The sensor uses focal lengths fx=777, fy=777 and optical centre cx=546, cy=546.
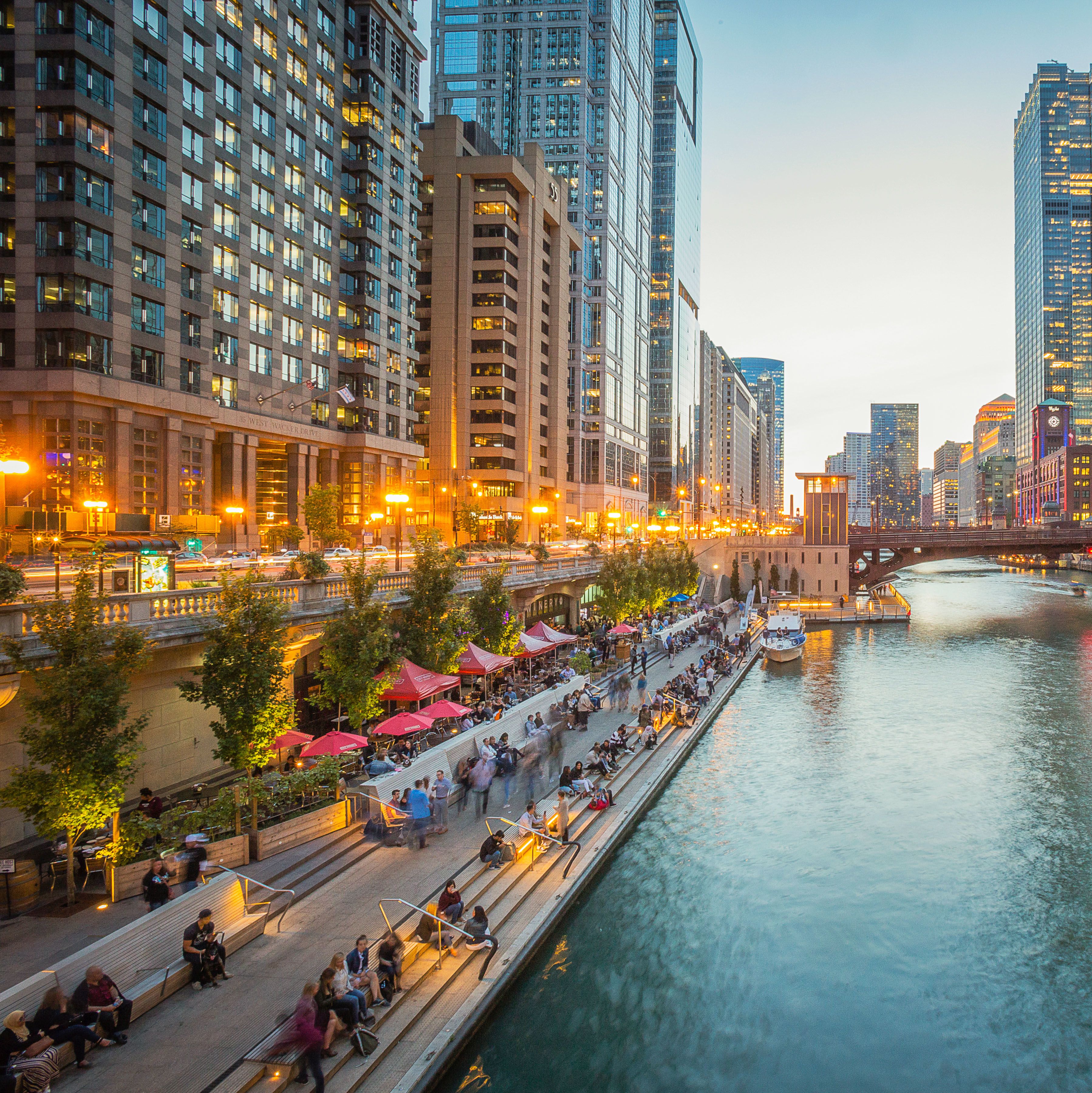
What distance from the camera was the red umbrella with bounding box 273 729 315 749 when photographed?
2089cm

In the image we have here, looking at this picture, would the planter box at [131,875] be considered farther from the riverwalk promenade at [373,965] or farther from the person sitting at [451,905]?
the person sitting at [451,905]

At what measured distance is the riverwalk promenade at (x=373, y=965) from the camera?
10922 mm

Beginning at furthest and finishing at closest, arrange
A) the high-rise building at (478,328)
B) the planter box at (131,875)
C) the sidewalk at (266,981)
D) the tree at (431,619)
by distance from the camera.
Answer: the high-rise building at (478,328) < the tree at (431,619) < the planter box at (131,875) < the sidewalk at (266,981)

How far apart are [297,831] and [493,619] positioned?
1749cm

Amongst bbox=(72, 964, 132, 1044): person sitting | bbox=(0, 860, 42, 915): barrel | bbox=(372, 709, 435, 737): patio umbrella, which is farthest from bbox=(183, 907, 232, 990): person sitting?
bbox=(372, 709, 435, 737): patio umbrella

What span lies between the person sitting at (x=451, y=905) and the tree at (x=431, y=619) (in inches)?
557

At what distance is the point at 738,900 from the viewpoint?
20156mm

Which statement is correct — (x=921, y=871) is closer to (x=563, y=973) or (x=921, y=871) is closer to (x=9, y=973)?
(x=563, y=973)

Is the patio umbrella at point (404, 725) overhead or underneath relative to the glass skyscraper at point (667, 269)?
underneath

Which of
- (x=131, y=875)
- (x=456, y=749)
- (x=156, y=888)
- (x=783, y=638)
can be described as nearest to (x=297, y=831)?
(x=131, y=875)

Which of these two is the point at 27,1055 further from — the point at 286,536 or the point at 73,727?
the point at 286,536

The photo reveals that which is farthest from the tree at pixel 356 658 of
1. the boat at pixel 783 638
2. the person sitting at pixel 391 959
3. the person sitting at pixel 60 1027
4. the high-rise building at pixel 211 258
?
the boat at pixel 783 638

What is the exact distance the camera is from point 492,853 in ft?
59.2

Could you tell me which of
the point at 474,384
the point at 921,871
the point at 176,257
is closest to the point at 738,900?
the point at 921,871
